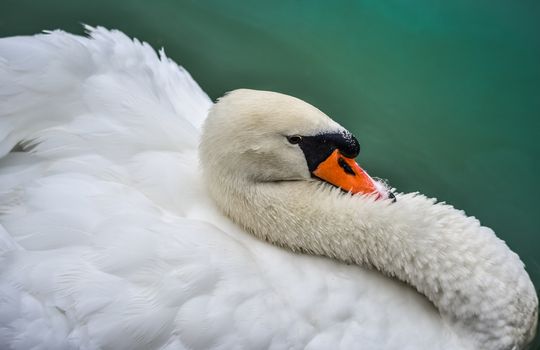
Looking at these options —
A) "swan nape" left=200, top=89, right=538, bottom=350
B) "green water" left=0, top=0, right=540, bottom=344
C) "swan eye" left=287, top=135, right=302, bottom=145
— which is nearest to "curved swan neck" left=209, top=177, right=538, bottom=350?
"swan nape" left=200, top=89, right=538, bottom=350

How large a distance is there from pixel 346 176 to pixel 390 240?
0.25m

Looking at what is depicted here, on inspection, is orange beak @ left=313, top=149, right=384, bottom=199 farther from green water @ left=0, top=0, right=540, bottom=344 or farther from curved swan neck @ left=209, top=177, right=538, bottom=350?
green water @ left=0, top=0, right=540, bottom=344

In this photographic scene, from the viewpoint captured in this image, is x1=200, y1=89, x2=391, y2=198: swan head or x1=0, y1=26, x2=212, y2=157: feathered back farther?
x1=0, y1=26, x2=212, y2=157: feathered back

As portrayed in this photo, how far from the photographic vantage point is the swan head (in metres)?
2.23

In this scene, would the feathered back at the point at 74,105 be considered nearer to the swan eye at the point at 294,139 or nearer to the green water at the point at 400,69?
the swan eye at the point at 294,139

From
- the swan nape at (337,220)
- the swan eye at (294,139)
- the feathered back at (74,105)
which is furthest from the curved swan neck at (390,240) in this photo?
the feathered back at (74,105)

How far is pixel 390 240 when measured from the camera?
230cm

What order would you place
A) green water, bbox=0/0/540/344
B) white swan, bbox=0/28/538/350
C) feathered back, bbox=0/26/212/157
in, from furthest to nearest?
green water, bbox=0/0/540/344 < feathered back, bbox=0/26/212/157 < white swan, bbox=0/28/538/350

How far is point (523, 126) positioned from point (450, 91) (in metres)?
0.48

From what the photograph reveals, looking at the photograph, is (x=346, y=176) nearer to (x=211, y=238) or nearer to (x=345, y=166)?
(x=345, y=166)

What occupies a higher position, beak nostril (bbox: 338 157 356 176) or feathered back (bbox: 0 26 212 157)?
beak nostril (bbox: 338 157 356 176)

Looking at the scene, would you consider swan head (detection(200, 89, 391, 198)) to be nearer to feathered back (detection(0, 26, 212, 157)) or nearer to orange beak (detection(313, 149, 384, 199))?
orange beak (detection(313, 149, 384, 199))

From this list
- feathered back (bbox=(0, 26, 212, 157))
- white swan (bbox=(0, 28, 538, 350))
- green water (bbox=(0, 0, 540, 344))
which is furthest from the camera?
green water (bbox=(0, 0, 540, 344))

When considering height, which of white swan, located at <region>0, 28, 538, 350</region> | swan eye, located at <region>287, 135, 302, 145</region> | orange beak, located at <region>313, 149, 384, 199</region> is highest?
swan eye, located at <region>287, 135, 302, 145</region>
